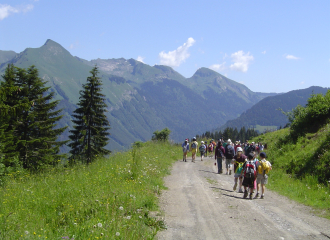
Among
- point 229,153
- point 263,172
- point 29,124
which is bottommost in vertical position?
point 263,172

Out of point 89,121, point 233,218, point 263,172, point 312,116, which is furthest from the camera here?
point 89,121

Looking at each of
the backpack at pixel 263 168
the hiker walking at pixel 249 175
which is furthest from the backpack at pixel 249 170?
the backpack at pixel 263 168

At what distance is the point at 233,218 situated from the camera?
7297 millimetres

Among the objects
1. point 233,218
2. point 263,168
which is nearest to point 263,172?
point 263,168

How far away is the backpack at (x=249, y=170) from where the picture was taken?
10602mm

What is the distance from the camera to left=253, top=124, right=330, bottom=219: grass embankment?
10.6 meters

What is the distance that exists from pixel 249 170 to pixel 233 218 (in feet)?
12.4

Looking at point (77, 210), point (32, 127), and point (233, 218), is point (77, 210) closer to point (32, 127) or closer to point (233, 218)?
point (233, 218)

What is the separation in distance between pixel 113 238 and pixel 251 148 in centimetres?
2105

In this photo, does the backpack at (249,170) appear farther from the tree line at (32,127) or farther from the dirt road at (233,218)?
the tree line at (32,127)

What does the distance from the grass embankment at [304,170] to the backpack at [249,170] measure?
186cm

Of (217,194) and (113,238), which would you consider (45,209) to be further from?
(217,194)

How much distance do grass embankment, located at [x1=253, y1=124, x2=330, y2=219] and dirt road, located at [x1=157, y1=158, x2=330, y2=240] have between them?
1092mm

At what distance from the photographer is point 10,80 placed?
1026 inches
